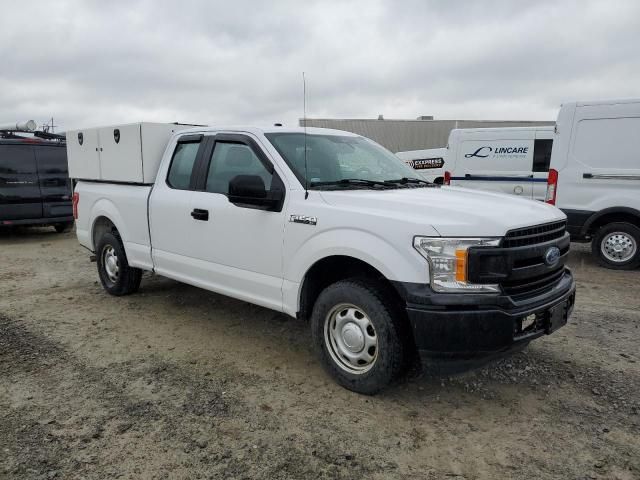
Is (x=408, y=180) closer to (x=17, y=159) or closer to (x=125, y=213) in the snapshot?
(x=125, y=213)

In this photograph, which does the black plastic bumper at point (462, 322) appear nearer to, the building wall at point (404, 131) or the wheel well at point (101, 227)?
the wheel well at point (101, 227)

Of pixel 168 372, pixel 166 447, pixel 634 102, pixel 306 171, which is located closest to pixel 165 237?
pixel 168 372

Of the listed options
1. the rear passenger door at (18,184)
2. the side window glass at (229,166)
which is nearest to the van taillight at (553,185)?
the side window glass at (229,166)

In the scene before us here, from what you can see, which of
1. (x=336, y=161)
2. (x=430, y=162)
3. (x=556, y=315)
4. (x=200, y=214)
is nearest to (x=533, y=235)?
(x=556, y=315)

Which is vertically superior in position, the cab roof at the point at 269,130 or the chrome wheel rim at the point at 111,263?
the cab roof at the point at 269,130

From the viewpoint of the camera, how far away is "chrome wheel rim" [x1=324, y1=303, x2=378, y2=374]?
348 cm

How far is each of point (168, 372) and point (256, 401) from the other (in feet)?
2.86

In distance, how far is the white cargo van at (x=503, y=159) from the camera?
10.4 metres

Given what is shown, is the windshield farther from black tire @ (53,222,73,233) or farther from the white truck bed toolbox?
black tire @ (53,222,73,233)

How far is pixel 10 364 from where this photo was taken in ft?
13.5

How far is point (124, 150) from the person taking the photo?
5.52 metres

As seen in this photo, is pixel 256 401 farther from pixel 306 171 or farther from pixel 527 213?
pixel 527 213

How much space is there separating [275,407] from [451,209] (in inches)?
67.4

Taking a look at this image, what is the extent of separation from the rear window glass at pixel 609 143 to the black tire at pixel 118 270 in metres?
6.51
